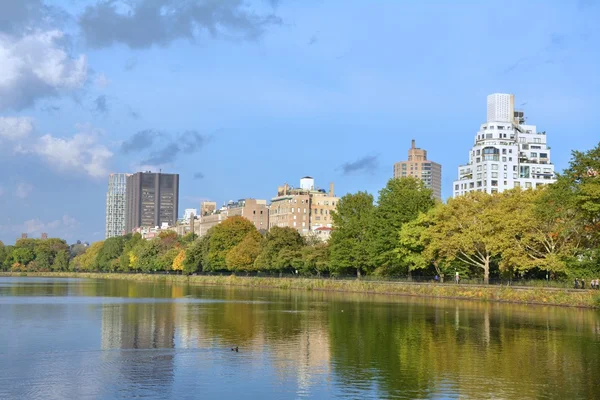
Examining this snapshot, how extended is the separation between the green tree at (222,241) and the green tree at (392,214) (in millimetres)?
53079

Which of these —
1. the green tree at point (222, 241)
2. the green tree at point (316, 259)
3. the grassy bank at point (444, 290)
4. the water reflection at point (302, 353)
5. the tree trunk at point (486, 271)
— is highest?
the green tree at point (222, 241)

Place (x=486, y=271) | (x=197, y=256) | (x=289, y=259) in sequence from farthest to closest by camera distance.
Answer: (x=197, y=256)
(x=289, y=259)
(x=486, y=271)

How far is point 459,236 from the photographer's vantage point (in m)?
96.6

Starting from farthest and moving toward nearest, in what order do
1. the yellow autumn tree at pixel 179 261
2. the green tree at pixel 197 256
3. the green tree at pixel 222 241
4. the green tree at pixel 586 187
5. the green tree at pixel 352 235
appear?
the yellow autumn tree at pixel 179 261, the green tree at pixel 197 256, the green tree at pixel 222 241, the green tree at pixel 352 235, the green tree at pixel 586 187

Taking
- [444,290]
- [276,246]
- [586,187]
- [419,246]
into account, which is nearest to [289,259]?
[276,246]

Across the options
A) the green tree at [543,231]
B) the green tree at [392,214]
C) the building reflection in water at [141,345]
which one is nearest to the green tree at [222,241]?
the green tree at [392,214]

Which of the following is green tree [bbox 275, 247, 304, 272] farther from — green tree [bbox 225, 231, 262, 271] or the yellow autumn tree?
the yellow autumn tree

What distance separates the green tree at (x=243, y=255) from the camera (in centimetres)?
15275

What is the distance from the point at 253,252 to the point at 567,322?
95901 millimetres

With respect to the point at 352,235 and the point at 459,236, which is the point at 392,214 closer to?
the point at 352,235

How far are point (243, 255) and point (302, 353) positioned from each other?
4275 inches

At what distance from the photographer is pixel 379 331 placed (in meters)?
56.8

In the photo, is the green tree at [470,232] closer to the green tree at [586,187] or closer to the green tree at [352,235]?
the green tree at [586,187]

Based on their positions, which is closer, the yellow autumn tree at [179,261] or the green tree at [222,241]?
the green tree at [222,241]
